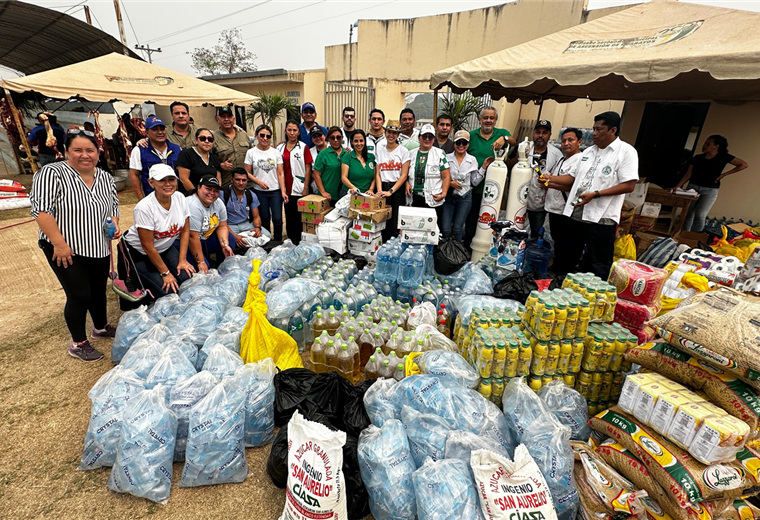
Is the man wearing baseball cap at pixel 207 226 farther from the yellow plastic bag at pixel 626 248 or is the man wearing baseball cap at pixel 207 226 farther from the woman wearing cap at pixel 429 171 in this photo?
the yellow plastic bag at pixel 626 248

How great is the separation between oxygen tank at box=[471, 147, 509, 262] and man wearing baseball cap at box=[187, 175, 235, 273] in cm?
349

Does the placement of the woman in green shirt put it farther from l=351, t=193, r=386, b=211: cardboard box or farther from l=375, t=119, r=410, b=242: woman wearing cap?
l=351, t=193, r=386, b=211: cardboard box

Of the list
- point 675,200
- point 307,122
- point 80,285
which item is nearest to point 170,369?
point 80,285

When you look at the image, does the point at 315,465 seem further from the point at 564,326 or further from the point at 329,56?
the point at 329,56

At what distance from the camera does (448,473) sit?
1.93m

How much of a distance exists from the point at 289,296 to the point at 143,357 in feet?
4.10

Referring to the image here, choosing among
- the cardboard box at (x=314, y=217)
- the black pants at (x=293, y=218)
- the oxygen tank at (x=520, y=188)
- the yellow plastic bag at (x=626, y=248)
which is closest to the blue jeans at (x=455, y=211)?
the oxygen tank at (x=520, y=188)

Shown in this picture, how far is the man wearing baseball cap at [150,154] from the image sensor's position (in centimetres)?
475

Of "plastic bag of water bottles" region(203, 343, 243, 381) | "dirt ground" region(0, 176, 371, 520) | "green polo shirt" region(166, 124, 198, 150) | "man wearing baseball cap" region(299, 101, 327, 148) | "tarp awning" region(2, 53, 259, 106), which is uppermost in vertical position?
"tarp awning" region(2, 53, 259, 106)

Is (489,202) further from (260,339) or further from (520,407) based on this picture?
(260,339)

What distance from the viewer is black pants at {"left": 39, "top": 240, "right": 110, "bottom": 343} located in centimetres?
312

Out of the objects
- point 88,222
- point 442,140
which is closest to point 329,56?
point 442,140

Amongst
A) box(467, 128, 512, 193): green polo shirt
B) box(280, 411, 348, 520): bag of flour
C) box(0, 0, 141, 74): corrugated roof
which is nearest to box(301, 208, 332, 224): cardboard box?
box(467, 128, 512, 193): green polo shirt

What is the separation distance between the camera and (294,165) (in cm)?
575
